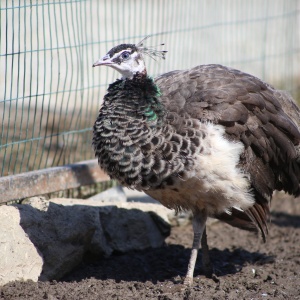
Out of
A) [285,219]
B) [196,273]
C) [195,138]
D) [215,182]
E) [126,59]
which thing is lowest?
[285,219]

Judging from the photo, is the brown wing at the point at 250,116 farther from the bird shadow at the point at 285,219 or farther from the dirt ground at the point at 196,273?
the bird shadow at the point at 285,219

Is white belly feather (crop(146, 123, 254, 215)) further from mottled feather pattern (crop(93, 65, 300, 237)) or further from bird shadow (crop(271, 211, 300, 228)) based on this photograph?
bird shadow (crop(271, 211, 300, 228))

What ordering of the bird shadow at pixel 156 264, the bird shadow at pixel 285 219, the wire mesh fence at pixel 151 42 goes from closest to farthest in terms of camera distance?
the bird shadow at pixel 156 264
the bird shadow at pixel 285 219
the wire mesh fence at pixel 151 42

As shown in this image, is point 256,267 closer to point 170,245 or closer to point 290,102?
point 170,245

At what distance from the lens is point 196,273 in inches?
189

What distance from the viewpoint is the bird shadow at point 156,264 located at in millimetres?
4613

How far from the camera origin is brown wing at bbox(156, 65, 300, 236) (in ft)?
13.9

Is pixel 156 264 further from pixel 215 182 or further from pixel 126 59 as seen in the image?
pixel 126 59

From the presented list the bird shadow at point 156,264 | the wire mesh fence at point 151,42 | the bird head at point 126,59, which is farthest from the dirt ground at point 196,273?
the bird head at point 126,59

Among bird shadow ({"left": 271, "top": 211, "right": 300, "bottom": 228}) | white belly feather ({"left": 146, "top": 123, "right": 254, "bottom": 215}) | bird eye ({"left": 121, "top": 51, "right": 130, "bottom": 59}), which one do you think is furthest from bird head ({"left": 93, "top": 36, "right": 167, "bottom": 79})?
bird shadow ({"left": 271, "top": 211, "right": 300, "bottom": 228})

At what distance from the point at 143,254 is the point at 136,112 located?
1.36 m

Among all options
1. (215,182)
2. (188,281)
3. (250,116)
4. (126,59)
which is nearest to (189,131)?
(215,182)

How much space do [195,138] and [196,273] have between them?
122cm

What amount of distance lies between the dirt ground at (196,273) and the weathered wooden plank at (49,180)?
64 cm
